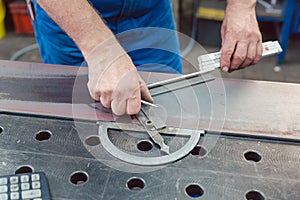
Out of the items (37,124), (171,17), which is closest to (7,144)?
(37,124)

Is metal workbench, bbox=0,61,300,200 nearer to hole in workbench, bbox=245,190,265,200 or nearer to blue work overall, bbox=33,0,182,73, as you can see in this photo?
hole in workbench, bbox=245,190,265,200

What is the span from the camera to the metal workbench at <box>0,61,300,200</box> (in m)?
0.64

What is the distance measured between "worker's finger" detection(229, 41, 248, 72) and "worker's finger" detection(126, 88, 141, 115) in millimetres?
263

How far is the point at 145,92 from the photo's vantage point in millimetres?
762

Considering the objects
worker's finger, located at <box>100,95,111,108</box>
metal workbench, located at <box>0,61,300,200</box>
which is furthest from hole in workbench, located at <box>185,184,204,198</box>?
worker's finger, located at <box>100,95,111,108</box>

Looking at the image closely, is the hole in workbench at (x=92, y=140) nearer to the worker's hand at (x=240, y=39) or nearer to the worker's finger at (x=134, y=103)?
the worker's finger at (x=134, y=103)

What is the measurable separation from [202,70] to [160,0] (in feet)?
0.93

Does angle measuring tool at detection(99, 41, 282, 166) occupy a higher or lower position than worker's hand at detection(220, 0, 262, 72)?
lower

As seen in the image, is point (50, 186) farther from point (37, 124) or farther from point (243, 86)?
point (243, 86)

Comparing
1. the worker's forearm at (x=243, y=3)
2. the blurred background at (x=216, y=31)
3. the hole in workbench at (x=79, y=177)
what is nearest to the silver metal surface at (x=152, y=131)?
the hole in workbench at (x=79, y=177)

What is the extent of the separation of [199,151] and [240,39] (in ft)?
1.09

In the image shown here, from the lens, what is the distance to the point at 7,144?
704 millimetres

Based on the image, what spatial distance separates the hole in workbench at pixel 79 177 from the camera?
2.13ft

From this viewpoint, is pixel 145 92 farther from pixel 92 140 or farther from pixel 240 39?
pixel 240 39
